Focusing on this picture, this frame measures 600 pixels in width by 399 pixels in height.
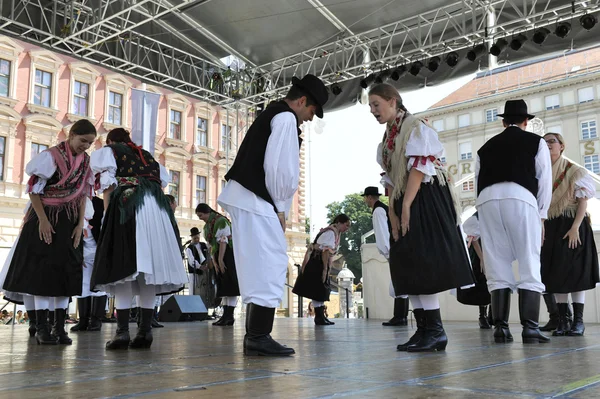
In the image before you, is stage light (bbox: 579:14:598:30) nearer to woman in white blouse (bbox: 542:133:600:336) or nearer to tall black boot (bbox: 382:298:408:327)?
tall black boot (bbox: 382:298:408:327)

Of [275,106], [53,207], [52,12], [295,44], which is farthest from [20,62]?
[275,106]

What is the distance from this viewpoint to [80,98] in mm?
22719

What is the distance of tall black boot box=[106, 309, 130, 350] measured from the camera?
355cm

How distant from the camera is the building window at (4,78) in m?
20.3

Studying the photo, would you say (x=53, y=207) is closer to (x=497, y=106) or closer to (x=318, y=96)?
(x=318, y=96)

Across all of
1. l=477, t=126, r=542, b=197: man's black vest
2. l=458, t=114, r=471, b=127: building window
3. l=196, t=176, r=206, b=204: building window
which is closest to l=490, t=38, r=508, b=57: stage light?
l=477, t=126, r=542, b=197: man's black vest

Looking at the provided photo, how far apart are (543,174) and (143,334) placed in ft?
9.16

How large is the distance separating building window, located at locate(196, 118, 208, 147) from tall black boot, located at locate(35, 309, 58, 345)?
913 inches

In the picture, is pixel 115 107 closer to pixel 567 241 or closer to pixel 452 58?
pixel 452 58

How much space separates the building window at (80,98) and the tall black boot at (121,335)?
20.6 metres

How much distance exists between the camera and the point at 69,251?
4.26 m

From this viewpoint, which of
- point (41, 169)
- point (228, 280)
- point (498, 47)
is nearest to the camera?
point (41, 169)

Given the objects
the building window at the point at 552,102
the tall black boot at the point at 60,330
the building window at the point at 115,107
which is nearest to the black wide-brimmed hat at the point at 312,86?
the tall black boot at the point at 60,330

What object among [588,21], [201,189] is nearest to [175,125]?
[201,189]
